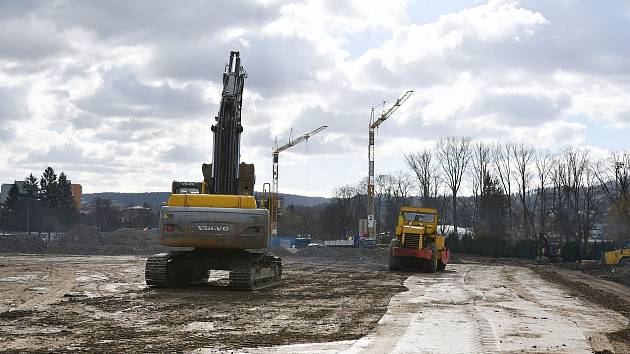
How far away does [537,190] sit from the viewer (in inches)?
3578

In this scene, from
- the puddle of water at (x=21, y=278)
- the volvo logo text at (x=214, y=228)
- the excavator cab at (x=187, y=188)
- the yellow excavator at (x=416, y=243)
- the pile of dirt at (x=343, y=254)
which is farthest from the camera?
the pile of dirt at (x=343, y=254)

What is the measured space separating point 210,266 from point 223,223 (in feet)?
6.75

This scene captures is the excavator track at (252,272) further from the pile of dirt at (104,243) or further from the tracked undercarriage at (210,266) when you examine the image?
the pile of dirt at (104,243)

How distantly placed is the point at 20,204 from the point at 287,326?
382 ft

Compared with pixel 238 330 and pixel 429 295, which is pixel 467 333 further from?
pixel 429 295

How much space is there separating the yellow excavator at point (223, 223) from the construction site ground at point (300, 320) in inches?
25.2

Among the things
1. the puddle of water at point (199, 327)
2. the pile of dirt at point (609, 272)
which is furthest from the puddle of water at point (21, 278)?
the pile of dirt at point (609, 272)

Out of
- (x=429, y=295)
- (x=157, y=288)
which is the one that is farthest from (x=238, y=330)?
(x=429, y=295)

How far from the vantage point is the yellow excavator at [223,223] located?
1706 cm

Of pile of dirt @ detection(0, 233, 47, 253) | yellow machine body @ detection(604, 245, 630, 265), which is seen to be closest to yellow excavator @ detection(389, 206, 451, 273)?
yellow machine body @ detection(604, 245, 630, 265)

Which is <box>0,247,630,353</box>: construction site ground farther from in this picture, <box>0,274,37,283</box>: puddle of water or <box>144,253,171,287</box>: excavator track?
<box>0,274,37,283</box>: puddle of water

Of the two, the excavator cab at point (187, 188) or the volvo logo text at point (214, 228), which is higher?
the excavator cab at point (187, 188)

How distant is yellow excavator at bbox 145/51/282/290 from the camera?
56.0ft

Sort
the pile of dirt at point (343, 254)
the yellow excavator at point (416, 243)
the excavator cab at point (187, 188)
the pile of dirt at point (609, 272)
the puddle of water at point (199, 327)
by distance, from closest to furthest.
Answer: the puddle of water at point (199, 327), the excavator cab at point (187, 188), the yellow excavator at point (416, 243), the pile of dirt at point (609, 272), the pile of dirt at point (343, 254)
